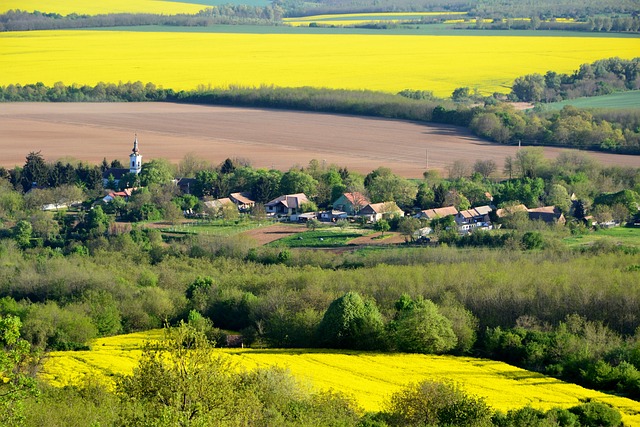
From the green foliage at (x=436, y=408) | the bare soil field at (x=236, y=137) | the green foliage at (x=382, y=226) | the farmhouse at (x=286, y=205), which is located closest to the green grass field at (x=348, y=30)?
the bare soil field at (x=236, y=137)

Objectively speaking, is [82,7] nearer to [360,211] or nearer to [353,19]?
[353,19]

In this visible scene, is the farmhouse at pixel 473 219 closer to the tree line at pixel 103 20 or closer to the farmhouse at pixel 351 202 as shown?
the farmhouse at pixel 351 202

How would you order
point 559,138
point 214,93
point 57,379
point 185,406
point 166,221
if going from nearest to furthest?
point 185,406 < point 57,379 < point 166,221 < point 559,138 < point 214,93

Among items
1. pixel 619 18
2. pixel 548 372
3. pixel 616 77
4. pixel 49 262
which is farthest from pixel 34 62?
pixel 548 372

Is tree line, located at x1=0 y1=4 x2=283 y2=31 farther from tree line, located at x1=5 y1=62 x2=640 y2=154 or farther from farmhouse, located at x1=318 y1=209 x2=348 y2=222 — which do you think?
farmhouse, located at x1=318 y1=209 x2=348 y2=222

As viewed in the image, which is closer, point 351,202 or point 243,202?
point 351,202

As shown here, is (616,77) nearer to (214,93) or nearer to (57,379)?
(214,93)

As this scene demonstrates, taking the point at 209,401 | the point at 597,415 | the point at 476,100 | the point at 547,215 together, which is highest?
the point at 209,401

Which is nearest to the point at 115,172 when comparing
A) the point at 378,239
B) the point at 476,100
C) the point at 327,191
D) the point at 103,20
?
the point at 327,191
